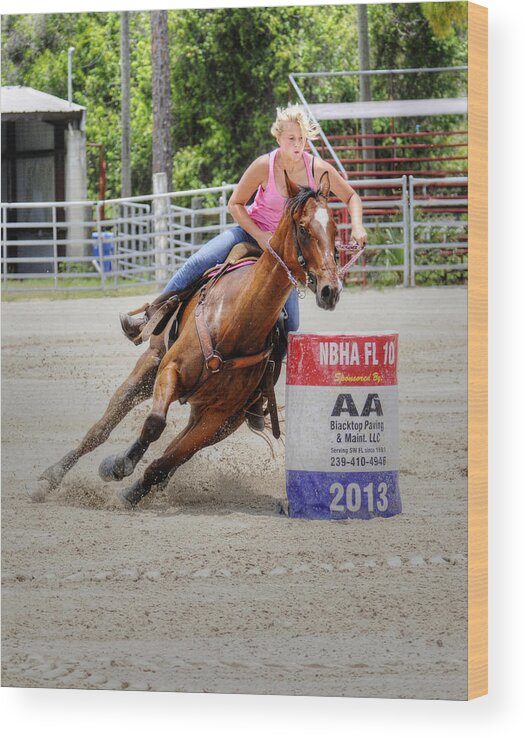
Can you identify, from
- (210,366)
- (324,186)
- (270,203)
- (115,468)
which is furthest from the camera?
(115,468)

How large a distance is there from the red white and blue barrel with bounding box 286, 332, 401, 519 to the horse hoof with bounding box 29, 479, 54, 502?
4.02 ft

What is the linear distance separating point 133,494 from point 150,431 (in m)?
0.33

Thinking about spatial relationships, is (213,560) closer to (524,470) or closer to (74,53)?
(524,470)

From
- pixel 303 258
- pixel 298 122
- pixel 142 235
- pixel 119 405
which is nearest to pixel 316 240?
pixel 303 258

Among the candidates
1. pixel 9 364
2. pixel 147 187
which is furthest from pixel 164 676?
pixel 147 187

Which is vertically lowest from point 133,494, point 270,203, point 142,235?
point 133,494

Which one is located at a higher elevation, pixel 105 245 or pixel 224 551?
pixel 105 245

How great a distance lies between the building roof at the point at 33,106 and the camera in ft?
20.9

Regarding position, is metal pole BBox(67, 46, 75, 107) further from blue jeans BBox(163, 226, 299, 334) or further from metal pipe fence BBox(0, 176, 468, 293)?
blue jeans BBox(163, 226, 299, 334)

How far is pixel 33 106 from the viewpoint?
6.39 meters

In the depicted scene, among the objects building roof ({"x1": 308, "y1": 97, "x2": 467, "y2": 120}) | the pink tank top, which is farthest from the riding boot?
building roof ({"x1": 308, "y1": 97, "x2": 467, "y2": 120})

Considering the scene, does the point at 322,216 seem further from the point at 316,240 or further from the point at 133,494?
the point at 133,494

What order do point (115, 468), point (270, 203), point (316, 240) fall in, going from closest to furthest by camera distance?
1. point (316, 240)
2. point (270, 203)
3. point (115, 468)

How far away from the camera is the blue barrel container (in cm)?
644
